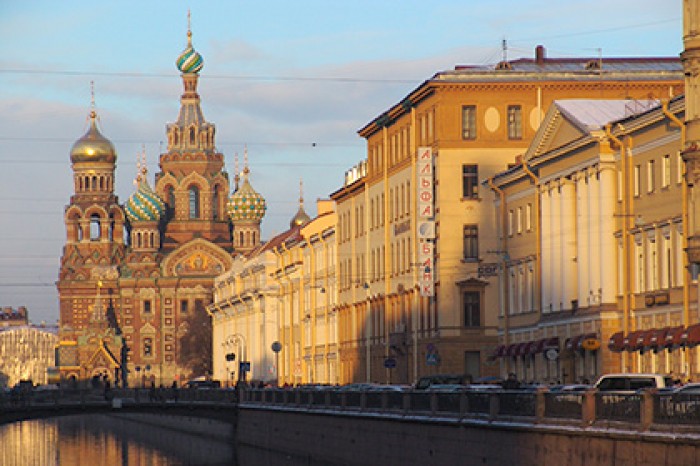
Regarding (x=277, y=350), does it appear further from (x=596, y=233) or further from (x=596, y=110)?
(x=596, y=233)

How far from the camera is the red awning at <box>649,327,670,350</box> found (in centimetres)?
6091

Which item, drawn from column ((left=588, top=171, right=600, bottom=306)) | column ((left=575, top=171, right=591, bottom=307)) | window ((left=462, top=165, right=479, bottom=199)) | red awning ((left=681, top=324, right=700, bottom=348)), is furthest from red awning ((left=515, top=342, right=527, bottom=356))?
red awning ((left=681, top=324, right=700, bottom=348))

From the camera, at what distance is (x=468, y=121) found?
87.8m

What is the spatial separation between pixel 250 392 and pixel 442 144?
13.5 meters

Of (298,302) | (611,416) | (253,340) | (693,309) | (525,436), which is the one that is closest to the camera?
(611,416)

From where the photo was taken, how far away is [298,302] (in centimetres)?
12925

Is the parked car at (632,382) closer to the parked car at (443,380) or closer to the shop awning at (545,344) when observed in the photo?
the parked car at (443,380)

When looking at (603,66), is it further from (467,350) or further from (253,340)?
(253,340)

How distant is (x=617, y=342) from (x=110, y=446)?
4169 cm

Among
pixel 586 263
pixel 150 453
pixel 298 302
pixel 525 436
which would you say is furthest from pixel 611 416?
pixel 298 302

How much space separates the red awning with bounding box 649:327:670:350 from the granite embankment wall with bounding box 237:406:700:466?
974 centimetres

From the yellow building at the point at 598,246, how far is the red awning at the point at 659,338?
0.07 metres

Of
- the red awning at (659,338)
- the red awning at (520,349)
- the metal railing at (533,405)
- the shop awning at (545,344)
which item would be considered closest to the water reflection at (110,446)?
the red awning at (520,349)

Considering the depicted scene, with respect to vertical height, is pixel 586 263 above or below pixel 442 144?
below
